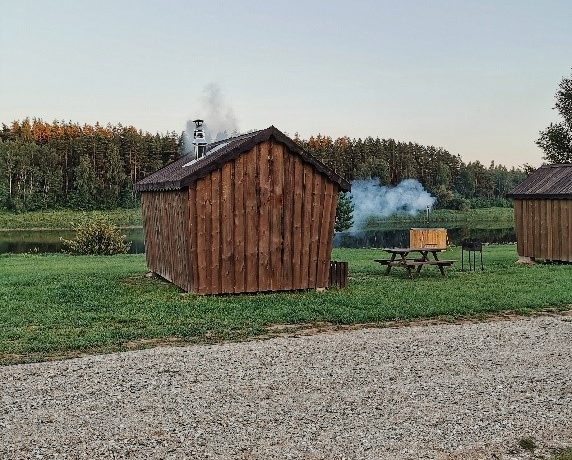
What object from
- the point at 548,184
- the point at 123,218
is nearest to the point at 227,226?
the point at 548,184

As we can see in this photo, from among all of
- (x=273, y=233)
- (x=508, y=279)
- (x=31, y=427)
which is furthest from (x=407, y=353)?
(x=508, y=279)

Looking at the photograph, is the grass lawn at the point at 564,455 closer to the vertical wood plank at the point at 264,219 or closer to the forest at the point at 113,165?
the vertical wood plank at the point at 264,219

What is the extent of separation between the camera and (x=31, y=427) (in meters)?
7.05

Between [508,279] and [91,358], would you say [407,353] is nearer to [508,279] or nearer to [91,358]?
[91,358]

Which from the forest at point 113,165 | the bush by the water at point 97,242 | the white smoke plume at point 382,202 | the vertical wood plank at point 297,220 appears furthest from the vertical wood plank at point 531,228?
the forest at point 113,165

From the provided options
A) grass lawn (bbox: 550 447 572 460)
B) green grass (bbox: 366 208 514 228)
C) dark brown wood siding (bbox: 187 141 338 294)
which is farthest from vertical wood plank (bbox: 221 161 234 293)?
green grass (bbox: 366 208 514 228)

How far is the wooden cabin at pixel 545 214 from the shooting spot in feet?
71.9

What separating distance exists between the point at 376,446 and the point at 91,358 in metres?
4.64

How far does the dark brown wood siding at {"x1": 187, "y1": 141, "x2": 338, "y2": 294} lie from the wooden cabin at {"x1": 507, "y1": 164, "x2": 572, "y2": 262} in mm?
8801

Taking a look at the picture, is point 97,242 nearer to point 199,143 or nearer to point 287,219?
point 199,143

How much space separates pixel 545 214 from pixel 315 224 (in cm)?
940

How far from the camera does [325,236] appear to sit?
16.4 meters

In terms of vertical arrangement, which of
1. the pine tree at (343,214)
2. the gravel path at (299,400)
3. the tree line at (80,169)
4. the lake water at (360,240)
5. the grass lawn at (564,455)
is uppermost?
the tree line at (80,169)

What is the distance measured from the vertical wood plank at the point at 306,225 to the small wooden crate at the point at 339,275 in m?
0.96
